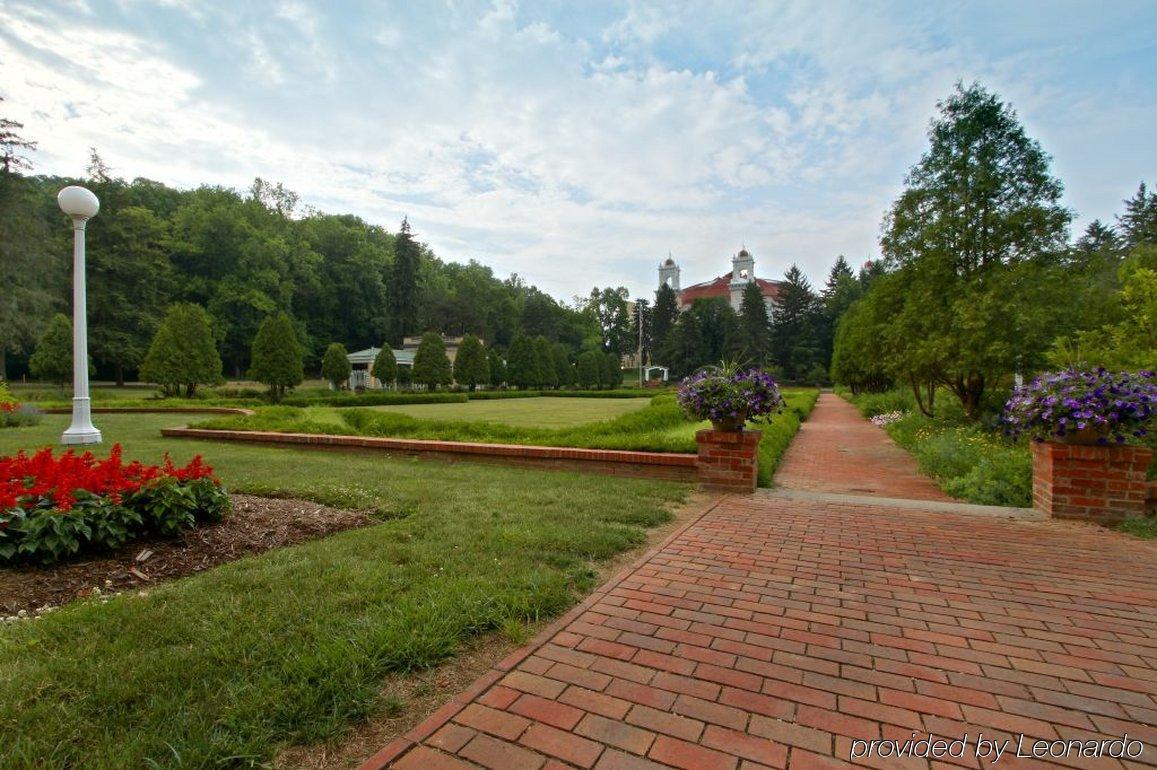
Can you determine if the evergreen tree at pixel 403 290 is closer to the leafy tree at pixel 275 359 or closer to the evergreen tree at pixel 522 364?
the evergreen tree at pixel 522 364

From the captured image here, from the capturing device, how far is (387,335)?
176 feet

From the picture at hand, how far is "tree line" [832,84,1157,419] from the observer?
30.6 ft

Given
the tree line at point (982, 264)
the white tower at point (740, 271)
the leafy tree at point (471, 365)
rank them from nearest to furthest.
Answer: the tree line at point (982, 264)
the leafy tree at point (471, 365)
the white tower at point (740, 271)

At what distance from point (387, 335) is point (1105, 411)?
54.5 m

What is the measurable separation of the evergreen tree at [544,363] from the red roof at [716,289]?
40058 millimetres

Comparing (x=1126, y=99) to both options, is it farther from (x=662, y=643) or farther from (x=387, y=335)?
(x=387, y=335)

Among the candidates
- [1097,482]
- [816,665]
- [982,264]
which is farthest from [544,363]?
[816,665]

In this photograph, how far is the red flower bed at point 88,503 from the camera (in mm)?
2902

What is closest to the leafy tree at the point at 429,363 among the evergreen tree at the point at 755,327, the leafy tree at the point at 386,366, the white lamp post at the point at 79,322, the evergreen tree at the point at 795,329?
the leafy tree at the point at 386,366

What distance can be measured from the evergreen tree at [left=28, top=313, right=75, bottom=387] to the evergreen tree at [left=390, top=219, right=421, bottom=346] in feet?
93.5

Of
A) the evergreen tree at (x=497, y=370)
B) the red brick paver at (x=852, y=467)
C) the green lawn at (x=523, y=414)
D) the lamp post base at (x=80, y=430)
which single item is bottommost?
the green lawn at (x=523, y=414)

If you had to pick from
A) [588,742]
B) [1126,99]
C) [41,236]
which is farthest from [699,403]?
[41,236]

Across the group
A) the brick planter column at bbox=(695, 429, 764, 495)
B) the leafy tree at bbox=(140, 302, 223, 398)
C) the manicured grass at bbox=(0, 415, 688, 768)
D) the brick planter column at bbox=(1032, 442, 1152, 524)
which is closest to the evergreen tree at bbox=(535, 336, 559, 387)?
the leafy tree at bbox=(140, 302, 223, 398)

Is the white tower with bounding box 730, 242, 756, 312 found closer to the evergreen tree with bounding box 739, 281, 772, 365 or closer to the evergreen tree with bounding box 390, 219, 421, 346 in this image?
the evergreen tree with bounding box 739, 281, 772, 365
